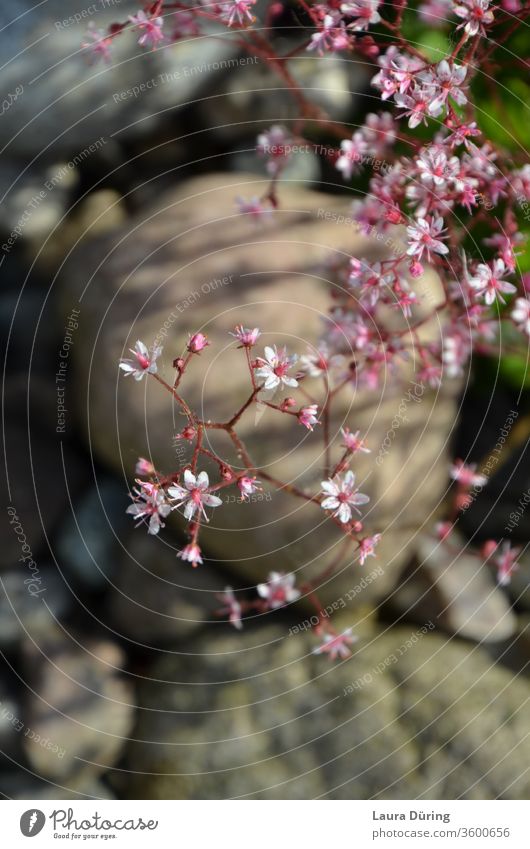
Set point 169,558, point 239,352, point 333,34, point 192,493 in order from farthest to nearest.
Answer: point 169,558 < point 239,352 < point 333,34 < point 192,493

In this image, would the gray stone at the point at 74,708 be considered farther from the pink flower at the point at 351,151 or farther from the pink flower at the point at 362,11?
the pink flower at the point at 362,11

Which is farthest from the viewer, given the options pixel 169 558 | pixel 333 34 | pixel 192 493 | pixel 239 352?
pixel 169 558

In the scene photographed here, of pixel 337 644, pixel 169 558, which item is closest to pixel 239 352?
pixel 169 558

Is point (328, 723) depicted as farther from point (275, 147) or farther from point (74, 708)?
point (275, 147)

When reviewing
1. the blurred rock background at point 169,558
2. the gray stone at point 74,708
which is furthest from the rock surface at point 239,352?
the gray stone at point 74,708

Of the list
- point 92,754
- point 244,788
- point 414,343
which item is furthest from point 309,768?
point 414,343
